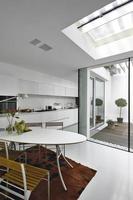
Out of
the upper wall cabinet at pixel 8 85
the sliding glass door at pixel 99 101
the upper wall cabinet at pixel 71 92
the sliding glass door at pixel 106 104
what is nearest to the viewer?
the upper wall cabinet at pixel 8 85

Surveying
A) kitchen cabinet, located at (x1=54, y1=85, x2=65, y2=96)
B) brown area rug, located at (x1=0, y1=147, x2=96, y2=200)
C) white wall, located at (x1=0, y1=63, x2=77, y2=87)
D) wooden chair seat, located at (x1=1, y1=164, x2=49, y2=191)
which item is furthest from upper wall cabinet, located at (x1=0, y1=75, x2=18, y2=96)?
wooden chair seat, located at (x1=1, y1=164, x2=49, y2=191)

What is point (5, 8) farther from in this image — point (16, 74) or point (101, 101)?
point (101, 101)

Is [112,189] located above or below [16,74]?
below

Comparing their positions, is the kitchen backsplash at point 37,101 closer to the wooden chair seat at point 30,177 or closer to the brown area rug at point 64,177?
the brown area rug at point 64,177

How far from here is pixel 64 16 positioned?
195 cm

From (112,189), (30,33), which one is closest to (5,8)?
(30,33)

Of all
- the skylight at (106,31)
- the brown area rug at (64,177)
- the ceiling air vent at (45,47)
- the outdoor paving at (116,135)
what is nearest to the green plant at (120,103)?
the outdoor paving at (116,135)

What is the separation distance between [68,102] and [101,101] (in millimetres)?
1651

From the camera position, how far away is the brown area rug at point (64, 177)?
6.29 ft

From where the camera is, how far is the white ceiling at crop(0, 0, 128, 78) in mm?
1734

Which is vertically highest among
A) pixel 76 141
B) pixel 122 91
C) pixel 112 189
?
pixel 122 91

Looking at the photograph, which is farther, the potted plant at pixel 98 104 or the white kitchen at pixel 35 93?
the potted plant at pixel 98 104

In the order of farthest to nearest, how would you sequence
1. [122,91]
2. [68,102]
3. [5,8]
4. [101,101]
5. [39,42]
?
[68,102]
[101,101]
[122,91]
[39,42]
[5,8]

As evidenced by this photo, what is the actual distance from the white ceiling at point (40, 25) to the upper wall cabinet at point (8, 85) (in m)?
0.54
